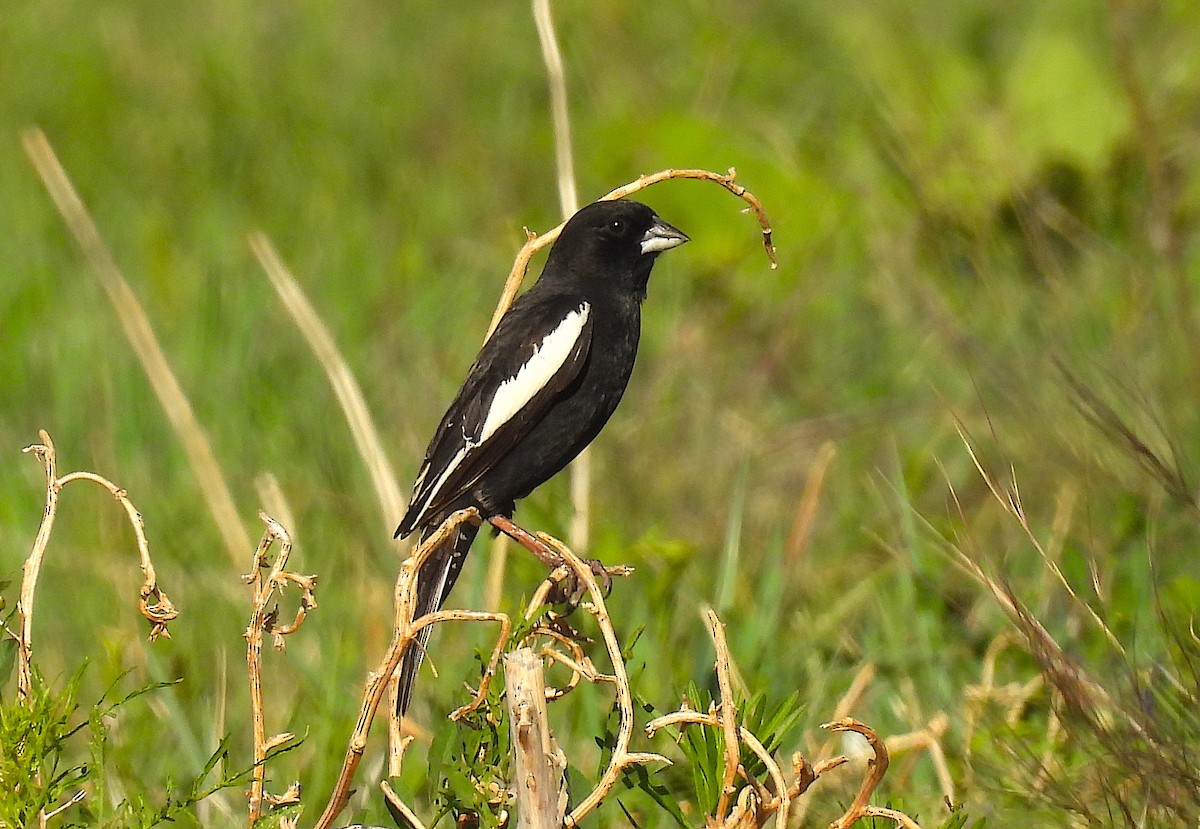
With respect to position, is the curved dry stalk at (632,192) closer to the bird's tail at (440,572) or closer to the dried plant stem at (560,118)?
the dried plant stem at (560,118)

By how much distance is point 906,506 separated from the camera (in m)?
2.74

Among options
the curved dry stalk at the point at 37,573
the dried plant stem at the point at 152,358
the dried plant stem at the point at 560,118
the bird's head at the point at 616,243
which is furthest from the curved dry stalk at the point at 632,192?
the dried plant stem at the point at 152,358

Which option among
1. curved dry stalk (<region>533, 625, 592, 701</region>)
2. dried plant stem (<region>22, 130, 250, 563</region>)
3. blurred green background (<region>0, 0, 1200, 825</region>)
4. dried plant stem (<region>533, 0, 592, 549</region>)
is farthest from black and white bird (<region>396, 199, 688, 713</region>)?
curved dry stalk (<region>533, 625, 592, 701</region>)

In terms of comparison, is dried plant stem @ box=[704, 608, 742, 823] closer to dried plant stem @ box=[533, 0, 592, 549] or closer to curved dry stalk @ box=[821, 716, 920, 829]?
curved dry stalk @ box=[821, 716, 920, 829]

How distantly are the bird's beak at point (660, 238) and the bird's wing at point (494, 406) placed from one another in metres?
0.37

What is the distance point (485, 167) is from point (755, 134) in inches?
42.2

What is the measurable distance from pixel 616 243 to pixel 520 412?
55cm

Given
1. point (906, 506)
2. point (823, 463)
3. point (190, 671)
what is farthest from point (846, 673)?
point (190, 671)

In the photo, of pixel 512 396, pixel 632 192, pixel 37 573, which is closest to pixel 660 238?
pixel 512 396

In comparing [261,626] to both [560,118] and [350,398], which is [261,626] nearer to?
[350,398]

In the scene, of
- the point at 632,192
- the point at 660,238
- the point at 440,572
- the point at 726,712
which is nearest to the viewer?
the point at 726,712

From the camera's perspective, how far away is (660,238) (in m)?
3.35

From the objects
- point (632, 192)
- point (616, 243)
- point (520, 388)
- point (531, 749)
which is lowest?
point (531, 749)

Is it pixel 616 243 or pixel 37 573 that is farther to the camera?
pixel 616 243
